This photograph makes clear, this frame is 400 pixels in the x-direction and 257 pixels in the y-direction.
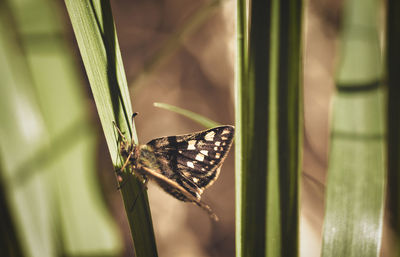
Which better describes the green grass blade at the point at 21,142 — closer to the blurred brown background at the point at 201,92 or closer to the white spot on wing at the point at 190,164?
the white spot on wing at the point at 190,164

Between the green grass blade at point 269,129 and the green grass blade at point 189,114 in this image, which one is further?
the green grass blade at point 189,114

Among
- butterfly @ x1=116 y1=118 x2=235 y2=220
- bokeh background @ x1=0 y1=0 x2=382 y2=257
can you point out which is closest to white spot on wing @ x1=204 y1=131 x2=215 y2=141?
butterfly @ x1=116 y1=118 x2=235 y2=220

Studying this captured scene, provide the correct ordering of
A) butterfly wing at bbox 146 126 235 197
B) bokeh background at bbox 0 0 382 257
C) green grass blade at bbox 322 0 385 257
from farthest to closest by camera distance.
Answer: bokeh background at bbox 0 0 382 257 < butterfly wing at bbox 146 126 235 197 < green grass blade at bbox 322 0 385 257

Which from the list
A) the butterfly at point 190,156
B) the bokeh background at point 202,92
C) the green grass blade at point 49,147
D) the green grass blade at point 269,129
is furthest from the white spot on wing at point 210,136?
the bokeh background at point 202,92

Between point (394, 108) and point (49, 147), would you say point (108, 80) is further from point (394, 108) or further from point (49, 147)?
point (394, 108)

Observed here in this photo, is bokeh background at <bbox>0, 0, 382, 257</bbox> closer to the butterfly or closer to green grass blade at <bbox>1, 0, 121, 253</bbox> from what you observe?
the butterfly

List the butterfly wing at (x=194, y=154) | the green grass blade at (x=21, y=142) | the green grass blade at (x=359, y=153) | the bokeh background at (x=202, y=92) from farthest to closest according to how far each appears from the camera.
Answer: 1. the bokeh background at (x=202, y=92)
2. the butterfly wing at (x=194, y=154)
3. the green grass blade at (x=359, y=153)
4. the green grass blade at (x=21, y=142)

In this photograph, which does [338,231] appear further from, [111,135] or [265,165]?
[111,135]
